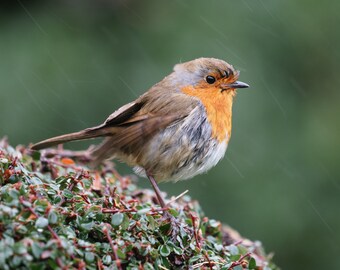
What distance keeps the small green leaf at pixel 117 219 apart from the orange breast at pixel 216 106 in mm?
1328

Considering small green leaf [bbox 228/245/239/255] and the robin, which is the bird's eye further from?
small green leaf [bbox 228/245/239/255]

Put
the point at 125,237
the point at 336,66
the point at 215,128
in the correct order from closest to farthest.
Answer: the point at 125,237
the point at 215,128
the point at 336,66

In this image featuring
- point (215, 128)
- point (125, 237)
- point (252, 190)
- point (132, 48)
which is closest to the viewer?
point (125, 237)

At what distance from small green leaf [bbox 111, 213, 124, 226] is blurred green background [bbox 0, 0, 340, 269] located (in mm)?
2815

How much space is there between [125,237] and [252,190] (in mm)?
3077

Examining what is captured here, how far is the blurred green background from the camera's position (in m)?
5.37

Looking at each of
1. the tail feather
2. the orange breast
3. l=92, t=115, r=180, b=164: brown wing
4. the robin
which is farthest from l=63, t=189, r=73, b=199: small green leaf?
the orange breast

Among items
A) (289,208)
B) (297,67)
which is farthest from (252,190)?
(297,67)

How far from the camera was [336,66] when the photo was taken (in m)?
6.20

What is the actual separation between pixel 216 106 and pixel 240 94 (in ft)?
5.10

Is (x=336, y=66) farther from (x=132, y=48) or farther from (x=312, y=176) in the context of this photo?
(x=132, y=48)

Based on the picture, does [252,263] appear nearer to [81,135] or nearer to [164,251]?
[164,251]

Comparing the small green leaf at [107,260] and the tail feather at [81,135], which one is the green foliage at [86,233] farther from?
the tail feather at [81,135]

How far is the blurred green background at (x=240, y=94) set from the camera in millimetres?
5371
